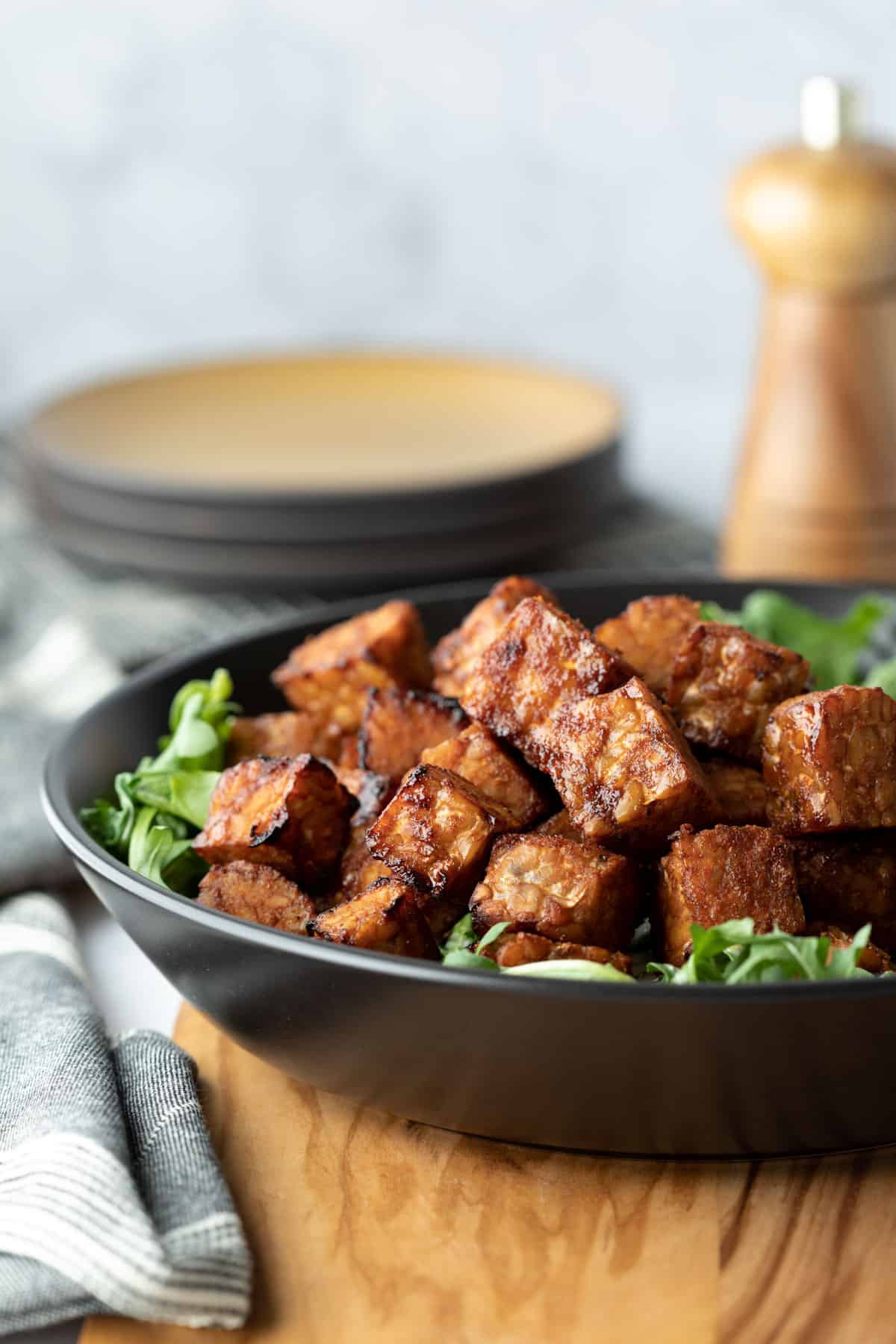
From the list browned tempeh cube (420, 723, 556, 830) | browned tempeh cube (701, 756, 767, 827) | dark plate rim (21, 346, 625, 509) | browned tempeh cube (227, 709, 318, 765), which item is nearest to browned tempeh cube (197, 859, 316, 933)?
browned tempeh cube (420, 723, 556, 830)

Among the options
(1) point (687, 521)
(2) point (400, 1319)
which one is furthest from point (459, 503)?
(2) point (400, 1319)

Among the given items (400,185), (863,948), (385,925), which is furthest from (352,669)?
(400,185)

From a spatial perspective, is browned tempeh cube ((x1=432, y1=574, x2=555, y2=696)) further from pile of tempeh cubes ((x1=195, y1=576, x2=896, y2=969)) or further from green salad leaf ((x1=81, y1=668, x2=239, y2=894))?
green salad leaf ((x1=81, y1=668, x2=239, y2=894))

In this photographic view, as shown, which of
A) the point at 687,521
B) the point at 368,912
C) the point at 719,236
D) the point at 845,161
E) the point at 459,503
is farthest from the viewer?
the point at 719,236

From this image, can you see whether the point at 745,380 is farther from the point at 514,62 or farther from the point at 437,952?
the point at 437,952

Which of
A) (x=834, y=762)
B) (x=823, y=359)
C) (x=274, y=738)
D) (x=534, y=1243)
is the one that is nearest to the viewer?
(x=534, y=1243)

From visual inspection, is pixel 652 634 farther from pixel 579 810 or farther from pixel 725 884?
pixel 725 884

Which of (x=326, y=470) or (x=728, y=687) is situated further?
(x=326, y=470)

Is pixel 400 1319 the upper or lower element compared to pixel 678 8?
lower
